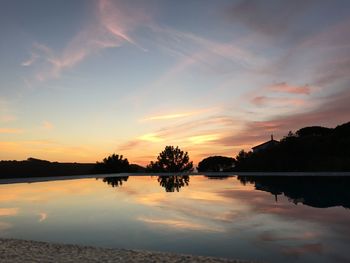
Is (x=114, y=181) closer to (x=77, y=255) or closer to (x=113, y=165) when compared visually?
(x=113, y=165)

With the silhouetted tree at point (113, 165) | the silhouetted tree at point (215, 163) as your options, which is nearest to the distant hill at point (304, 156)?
the silhouetted tree at point (215, 163)

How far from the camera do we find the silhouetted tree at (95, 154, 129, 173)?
3838 cm

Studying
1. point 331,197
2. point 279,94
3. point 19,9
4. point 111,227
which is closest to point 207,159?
point 279,94

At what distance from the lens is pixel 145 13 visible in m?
14.9

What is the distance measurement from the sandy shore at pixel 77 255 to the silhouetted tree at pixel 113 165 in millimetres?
32090

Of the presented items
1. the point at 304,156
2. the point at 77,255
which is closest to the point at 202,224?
the point at 77,255

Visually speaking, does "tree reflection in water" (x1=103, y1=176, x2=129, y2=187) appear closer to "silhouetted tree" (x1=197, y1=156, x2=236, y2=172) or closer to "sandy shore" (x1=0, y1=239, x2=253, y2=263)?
"silhouetted tree" (x1=197, y1=156, x2=236, y2=172)

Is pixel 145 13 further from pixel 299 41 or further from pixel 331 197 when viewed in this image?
pixel 331 197

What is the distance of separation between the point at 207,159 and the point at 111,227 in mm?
38470

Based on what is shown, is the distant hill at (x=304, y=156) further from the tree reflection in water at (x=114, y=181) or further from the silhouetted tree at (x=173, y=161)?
the tree reflection in water at (x=114, y=181)

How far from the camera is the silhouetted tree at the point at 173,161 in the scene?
39.9 metres

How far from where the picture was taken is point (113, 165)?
38469mm

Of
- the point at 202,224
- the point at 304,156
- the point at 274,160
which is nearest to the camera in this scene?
the point at 202,224

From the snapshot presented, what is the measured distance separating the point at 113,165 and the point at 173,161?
21.0 feet
